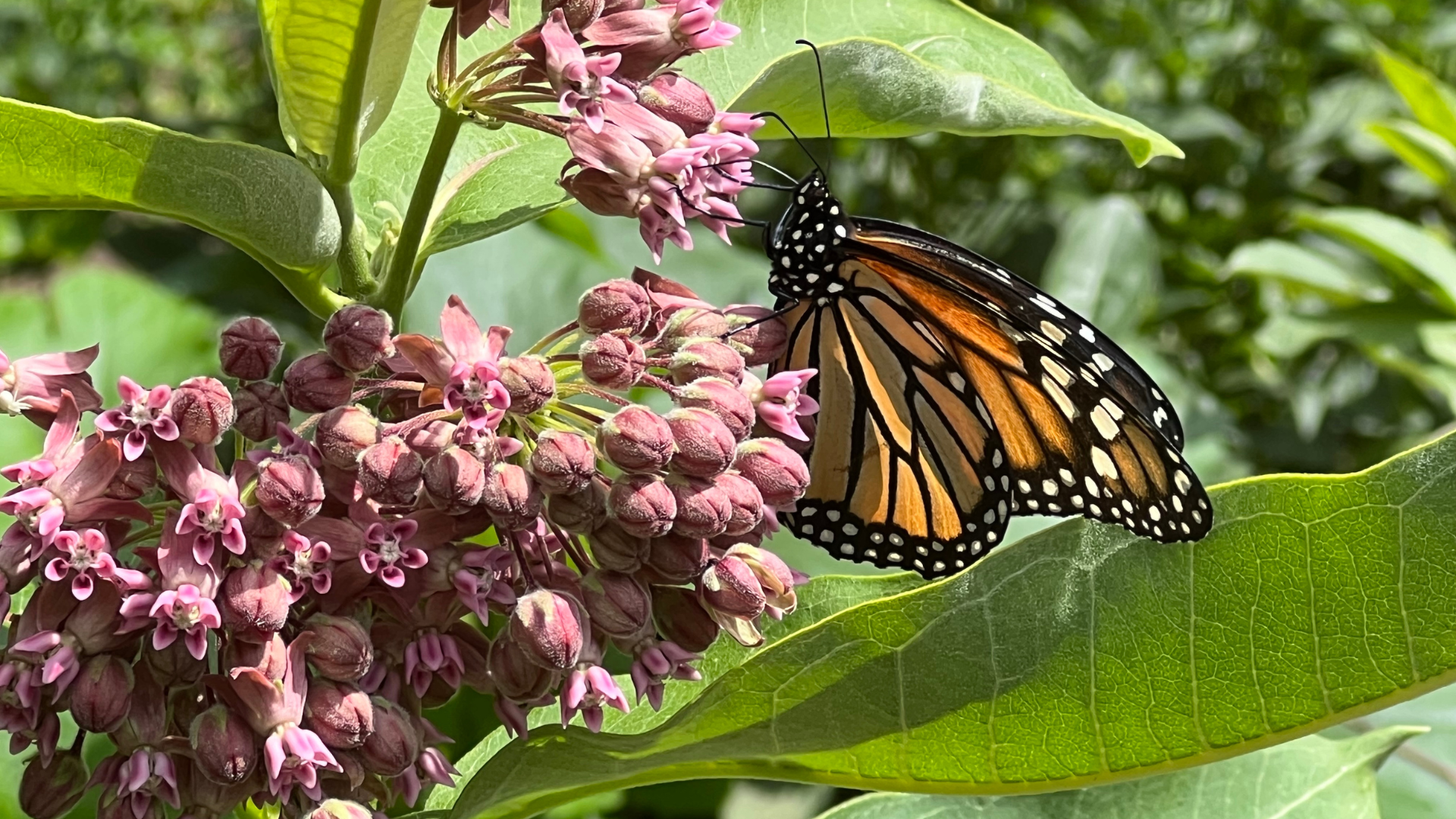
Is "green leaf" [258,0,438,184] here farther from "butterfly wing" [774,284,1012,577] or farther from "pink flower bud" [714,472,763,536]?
"butterfly wing" [774,284,1012,577]

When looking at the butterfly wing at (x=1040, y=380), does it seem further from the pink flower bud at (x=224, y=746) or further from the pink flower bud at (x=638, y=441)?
the pink flower bud at (x=224, y=746)

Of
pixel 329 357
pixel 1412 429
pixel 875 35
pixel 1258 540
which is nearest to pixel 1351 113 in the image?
pixel 1412 429

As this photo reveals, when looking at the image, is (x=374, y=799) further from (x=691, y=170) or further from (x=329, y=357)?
(x=691, y=170)

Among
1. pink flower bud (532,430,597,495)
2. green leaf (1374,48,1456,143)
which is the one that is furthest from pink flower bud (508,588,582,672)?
green leaf (1374,48,1456,143)

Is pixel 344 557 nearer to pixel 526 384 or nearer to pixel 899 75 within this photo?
pixel 526 384

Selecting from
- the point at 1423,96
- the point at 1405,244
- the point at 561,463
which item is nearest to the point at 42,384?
the point at 561,463
